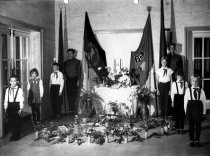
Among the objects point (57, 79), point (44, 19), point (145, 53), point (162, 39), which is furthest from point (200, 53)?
point (44, 19)

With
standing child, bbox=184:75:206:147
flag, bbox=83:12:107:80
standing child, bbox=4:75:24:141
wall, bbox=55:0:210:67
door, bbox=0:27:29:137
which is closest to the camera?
standing child, bbox=184:75:206:147

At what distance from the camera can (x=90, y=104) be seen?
747 centimetres

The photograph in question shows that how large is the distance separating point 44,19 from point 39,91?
7.10 ft

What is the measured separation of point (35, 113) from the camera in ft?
22.3

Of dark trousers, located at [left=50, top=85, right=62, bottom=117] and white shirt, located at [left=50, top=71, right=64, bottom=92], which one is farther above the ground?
white shirt, located at [left=50, top=71, right=64, bottom=92]

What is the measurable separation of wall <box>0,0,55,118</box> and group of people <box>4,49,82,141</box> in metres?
0.35

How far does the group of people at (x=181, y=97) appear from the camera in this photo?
4918 mm

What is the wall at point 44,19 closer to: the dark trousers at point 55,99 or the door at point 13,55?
the dark trousers at point 55,99

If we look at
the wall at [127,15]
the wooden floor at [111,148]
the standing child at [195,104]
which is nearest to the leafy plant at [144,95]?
the wall at [127,15]

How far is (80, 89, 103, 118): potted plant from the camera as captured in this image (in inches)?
287

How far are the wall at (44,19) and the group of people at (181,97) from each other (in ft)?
9.53

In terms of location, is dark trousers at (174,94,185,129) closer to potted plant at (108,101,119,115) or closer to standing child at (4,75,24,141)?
potted plant at (108,101,119,115)

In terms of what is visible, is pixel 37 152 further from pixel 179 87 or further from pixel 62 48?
pixel 62 48

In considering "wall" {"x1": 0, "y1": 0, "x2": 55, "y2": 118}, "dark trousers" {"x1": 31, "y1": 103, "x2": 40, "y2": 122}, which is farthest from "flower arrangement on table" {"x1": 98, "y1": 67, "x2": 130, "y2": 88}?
"dark trousers" {"x1": 31, "y1": 103, "x2": 40, "y2": 122}
